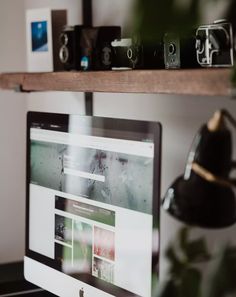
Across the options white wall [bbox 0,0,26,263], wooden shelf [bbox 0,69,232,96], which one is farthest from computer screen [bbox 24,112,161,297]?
white wall [bbox 0,0,26,263]

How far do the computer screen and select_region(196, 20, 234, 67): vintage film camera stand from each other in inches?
6.3

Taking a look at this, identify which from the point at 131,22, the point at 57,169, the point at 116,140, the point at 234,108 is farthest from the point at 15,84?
the point at 131,22

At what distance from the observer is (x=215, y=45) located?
47.3 inches

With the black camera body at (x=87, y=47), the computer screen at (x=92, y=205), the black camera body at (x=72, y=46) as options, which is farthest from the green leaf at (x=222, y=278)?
the black camera body at (x=72, y=46)

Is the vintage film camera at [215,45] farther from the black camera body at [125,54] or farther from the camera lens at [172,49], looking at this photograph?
the black camera body at [125,54]

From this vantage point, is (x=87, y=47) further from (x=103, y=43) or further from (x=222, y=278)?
(x=222, y=278)

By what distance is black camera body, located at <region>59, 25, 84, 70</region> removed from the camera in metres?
1.71

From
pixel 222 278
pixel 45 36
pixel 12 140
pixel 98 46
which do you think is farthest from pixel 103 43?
pixel 222 278

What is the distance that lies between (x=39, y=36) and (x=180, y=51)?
26.7 inches

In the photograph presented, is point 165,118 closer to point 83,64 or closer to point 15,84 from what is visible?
point 83,64

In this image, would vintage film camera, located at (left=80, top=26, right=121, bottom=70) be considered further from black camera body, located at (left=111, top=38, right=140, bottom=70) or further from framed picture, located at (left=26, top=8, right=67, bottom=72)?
framed picture, located at (left=26, top=8, right=67, bottom=72)

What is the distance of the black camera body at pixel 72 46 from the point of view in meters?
1.71

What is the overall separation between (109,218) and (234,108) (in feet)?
1.16

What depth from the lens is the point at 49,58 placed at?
74.4 inches
